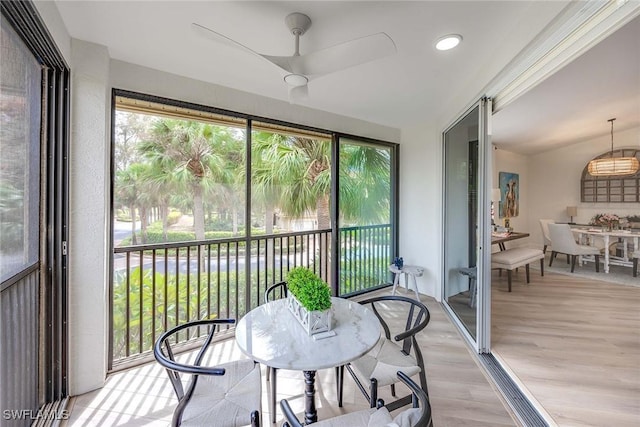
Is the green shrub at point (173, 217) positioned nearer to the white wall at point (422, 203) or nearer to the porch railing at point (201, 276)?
the porch railing at point (201, 276)

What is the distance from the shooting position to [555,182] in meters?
6.64

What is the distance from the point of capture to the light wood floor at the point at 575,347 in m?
1.84

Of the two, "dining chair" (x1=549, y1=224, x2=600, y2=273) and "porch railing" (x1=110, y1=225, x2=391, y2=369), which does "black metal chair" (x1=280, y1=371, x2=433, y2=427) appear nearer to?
"porch railing" (x1=110, y1=225, x2=391, y2=369)

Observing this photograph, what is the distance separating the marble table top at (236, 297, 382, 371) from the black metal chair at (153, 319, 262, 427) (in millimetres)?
200

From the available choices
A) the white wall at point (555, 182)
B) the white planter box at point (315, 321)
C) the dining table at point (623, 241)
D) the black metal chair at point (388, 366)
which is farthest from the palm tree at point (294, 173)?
the dining table at point (623, 241)

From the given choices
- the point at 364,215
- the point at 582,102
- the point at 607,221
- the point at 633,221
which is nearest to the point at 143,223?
the point at 364,215

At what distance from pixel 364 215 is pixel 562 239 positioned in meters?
4.25

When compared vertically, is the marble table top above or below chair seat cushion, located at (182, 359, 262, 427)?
above

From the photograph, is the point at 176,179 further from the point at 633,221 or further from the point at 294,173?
the point at 633,221

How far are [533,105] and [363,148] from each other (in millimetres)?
2377

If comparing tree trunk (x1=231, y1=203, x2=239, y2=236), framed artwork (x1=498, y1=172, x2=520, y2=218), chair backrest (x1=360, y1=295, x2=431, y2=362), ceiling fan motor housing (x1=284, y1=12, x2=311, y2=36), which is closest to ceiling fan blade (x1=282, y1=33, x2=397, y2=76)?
ceiling fan motor housing (x1=284, y1=12, x2=311, y2=36)

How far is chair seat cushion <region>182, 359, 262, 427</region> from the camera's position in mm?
1257

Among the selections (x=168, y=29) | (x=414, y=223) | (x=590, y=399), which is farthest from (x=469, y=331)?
(x=168, y=29)

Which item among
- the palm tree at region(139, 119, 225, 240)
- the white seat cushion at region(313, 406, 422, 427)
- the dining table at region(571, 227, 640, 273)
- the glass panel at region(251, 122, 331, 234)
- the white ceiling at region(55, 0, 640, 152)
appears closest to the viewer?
the white seat cushion at region(313, 406, 422, 427)
